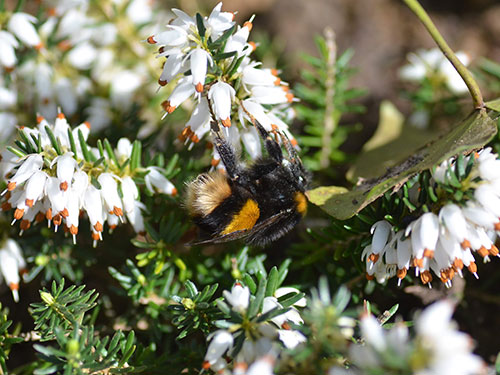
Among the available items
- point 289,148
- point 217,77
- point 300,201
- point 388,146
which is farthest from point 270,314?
point 388,146

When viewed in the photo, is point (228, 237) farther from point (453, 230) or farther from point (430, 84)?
point (430, 84)

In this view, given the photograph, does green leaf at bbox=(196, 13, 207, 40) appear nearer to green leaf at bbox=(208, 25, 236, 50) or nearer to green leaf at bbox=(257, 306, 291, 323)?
green leaf at bbox=(208, 25, 236, 50)

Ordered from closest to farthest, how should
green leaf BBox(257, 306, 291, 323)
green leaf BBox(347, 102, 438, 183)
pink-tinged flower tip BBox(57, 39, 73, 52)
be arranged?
green leaf BBox(257, 306, 291, 323)
green leaf BBox(347, 102, 438, 183)
pink-tinged flower tip BBox(57, 39, 73, 52)

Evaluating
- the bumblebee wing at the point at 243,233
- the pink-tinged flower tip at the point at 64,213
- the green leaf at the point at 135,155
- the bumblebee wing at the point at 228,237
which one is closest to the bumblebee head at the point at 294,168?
the bumblebee wing at the point at 243,233

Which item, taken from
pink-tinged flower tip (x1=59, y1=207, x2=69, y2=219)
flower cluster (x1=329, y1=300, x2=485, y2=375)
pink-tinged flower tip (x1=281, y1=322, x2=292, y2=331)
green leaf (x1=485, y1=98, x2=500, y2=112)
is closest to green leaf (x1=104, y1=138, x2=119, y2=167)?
pink-tinged flower tip (x1=59, y1=207, x2=69, y2=219)

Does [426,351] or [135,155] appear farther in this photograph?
[135,155]

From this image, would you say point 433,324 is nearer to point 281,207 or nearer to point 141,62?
point 281,207
